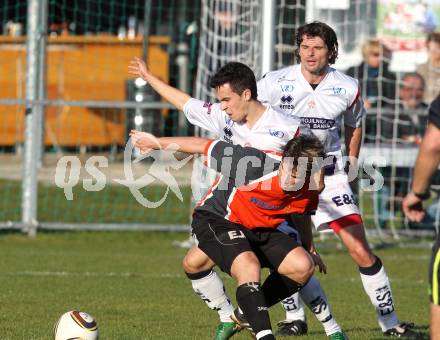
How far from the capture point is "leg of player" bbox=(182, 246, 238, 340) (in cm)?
721

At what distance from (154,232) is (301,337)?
7.05 metres

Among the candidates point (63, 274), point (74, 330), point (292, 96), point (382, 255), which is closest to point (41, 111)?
point (63, 274)

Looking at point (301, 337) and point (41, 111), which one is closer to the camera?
point (301, 337)

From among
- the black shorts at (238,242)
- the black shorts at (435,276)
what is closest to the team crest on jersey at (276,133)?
the black shorts at (238,242)

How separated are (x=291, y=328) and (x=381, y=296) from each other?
0.67 meters

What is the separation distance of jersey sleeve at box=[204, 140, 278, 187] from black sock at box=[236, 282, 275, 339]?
2.30 feet

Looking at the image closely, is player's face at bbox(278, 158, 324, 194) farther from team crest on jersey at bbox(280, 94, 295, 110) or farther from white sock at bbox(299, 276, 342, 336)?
team crest on jersey at bbox(280, 94, 295, 110)

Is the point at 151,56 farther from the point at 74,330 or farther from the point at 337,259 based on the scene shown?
the point at 74,330

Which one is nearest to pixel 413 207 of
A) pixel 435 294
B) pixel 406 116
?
pixel 435 294

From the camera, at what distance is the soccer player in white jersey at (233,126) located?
6852 mm

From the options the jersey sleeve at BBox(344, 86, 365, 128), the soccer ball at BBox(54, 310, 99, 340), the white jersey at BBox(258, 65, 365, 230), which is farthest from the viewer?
the jersey sleeve at BBox(344, 86, 365, 128)

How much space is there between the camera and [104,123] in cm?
2112

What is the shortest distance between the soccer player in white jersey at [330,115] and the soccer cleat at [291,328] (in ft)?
1.72

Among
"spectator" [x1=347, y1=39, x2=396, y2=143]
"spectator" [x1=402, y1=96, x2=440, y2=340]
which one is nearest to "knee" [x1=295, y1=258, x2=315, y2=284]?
"spectator" [x1=402, y1=96, x2=440, y2=340]
